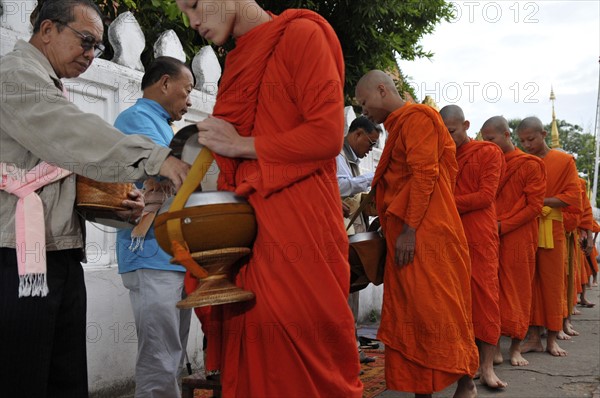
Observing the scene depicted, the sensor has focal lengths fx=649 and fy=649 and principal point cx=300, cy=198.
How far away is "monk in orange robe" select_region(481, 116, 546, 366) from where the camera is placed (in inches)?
243

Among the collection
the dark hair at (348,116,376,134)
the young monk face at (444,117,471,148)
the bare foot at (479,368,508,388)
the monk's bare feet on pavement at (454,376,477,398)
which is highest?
the dark hair at (348,116,376,134)

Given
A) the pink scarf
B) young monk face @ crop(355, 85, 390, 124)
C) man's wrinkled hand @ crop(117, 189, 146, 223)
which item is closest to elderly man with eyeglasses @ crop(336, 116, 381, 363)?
young monk face @ crop(355, 85, 390, 124)

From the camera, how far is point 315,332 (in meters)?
2.21

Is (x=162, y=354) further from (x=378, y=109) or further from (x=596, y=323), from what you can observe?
(x=596, y=323)

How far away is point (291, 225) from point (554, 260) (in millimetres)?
5731

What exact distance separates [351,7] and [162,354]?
348 inches

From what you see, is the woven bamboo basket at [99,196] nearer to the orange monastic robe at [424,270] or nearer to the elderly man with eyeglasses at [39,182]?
the elderly man with eyeglasses at [39,182]

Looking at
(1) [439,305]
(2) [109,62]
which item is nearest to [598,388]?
(1) [439,305]

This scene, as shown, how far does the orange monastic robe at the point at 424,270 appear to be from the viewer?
4.15 m

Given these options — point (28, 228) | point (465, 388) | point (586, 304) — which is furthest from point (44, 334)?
point (586, 304)

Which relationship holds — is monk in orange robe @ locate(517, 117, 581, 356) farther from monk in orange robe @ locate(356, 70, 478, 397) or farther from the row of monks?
monk in orange robe @ locate(356, 70, 478, 397)

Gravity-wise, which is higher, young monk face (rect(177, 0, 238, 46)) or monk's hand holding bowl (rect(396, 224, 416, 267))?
young monk face (rect(177, 0, 238, 46))

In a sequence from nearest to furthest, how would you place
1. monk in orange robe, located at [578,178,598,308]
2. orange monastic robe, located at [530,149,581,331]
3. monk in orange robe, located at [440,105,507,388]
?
monk in orange robe, located at [440,105,507,388] → orange monastic robe, located at [530,149,581,331] → monk in orange robe, located at [578,178,598,308]

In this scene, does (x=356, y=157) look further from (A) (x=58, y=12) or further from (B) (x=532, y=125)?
(A) (x=58, y=12)
